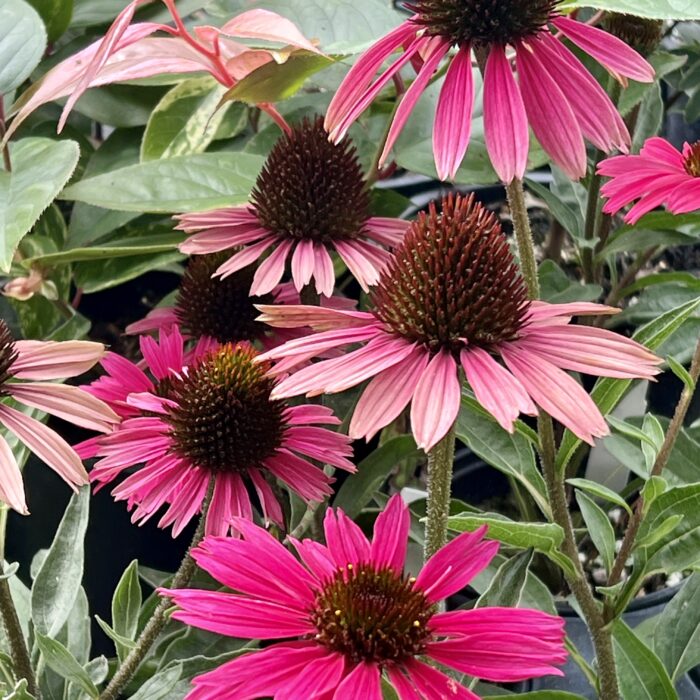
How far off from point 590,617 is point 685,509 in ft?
0.25

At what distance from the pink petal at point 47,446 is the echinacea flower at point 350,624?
0.11 m

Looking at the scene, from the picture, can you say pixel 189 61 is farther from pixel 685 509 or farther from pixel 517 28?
pixel 685 509

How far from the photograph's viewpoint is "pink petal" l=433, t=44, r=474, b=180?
1.31 feet

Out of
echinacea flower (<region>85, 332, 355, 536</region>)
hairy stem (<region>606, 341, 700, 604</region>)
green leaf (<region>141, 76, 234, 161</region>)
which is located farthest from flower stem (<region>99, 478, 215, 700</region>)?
green leaf (<region>141, 76, 234, 161</region>)

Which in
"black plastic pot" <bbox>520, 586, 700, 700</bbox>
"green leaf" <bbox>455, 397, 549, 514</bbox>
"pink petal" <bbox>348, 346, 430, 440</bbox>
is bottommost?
"black plastic pot" <bbox>520, 586, 700, 700</bbox>

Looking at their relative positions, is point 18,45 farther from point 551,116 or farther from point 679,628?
point 679,628

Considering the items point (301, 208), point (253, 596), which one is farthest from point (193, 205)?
point (253, 596)

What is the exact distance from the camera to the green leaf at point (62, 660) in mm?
436

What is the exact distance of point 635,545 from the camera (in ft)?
1.53

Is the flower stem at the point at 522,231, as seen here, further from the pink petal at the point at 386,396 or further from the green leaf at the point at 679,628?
the green leaf at the point at 679,628

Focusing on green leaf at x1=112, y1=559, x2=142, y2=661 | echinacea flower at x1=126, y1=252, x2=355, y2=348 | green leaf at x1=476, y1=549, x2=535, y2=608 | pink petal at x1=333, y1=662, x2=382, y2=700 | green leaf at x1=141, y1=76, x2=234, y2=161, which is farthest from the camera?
green leaf at x1=141, y1=76, x2=234, y2=161

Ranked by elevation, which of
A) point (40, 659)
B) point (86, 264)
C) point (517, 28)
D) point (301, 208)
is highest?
point (517, 28)

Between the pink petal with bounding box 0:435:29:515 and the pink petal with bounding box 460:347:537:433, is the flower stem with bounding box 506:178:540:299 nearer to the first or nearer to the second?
the pink petal with bounding box 460:347:537:433

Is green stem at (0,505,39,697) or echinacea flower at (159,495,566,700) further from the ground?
echinacea flower at (159,495,566,700)
